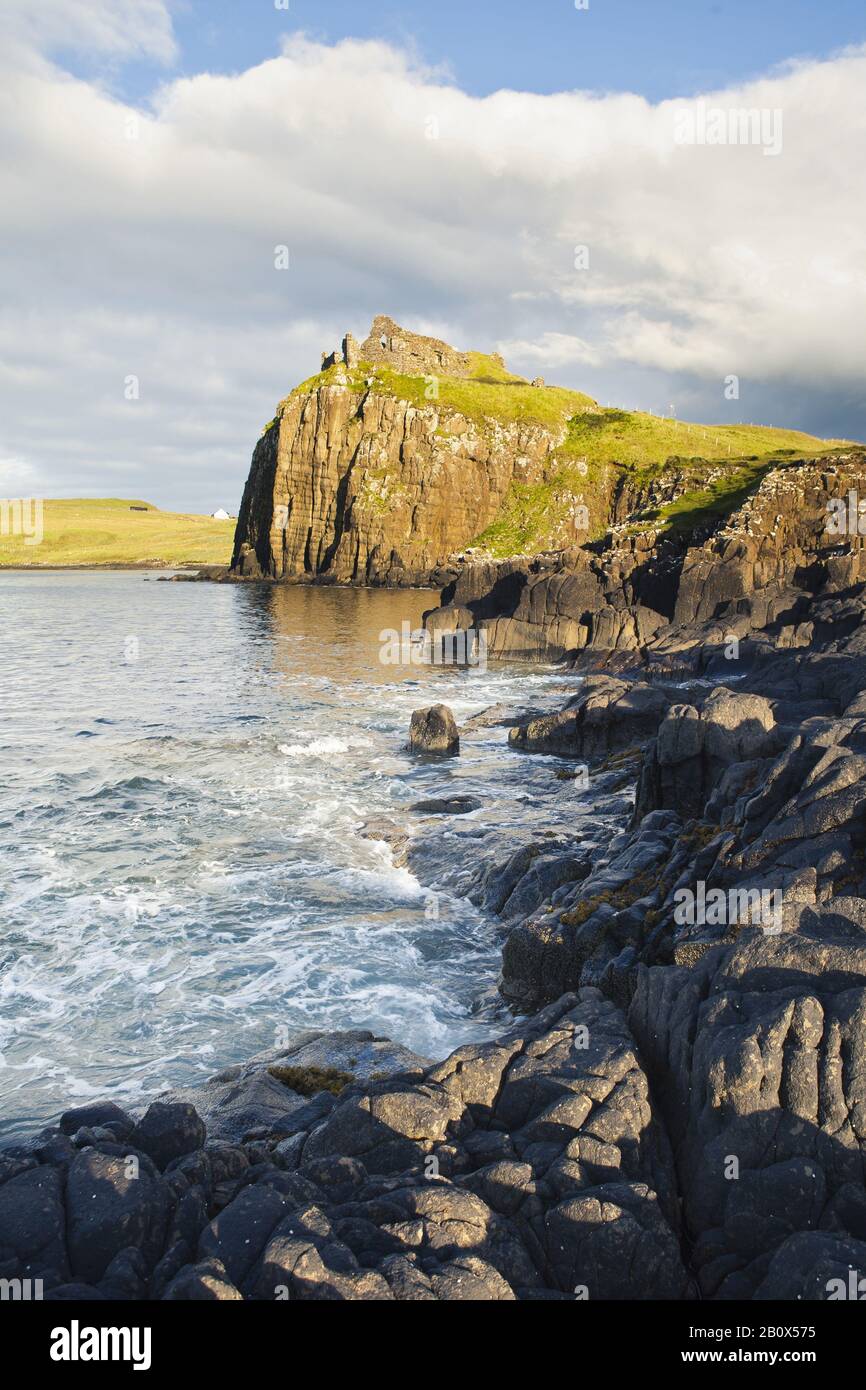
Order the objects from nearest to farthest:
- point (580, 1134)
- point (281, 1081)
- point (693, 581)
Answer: point (580, 1134), point (281, 1081), point (693, 581)

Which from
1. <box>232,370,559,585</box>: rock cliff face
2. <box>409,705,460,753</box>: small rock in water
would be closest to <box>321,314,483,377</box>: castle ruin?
<box>232,370,559,585</box>: rock cliff face

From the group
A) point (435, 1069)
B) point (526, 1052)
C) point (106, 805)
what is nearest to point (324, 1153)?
point (435, 1069)

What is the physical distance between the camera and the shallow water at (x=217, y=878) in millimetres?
17797

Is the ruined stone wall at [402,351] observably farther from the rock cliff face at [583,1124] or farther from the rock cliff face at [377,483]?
the rock cliff face at [583,1124]

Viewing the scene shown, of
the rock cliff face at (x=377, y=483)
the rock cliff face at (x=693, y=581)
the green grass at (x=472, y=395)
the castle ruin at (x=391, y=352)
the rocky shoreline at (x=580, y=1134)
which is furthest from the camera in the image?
the castle ruin at (x=391, y=352)

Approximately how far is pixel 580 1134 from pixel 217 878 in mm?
17063

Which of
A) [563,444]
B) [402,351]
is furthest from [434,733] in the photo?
[402,351]

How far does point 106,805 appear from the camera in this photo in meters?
32.5

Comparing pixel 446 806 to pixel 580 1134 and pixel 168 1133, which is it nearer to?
pixel 168 1133

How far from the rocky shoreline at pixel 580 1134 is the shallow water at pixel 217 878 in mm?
2524

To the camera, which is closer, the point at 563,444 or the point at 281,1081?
the point at 281,1081

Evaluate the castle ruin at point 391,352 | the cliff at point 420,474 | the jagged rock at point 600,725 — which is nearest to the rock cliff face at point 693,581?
the jagged rock at point 600,725

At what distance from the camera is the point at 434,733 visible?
130ft
